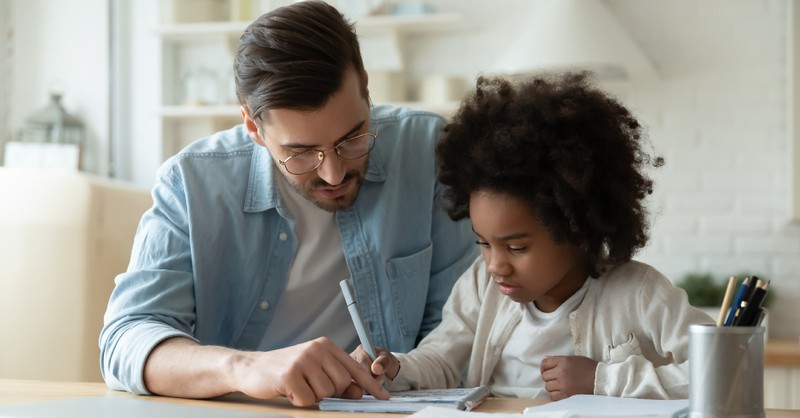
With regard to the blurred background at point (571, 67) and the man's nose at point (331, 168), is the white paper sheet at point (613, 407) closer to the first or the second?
the man's nose at point (331, 168)

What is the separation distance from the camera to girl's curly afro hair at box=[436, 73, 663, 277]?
4.60 feet

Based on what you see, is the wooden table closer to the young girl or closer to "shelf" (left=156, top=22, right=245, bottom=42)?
the young girl

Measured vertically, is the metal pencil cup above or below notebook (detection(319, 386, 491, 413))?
above

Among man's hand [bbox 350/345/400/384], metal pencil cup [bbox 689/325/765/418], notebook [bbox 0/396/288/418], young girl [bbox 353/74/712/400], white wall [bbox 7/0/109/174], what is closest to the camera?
metal pencil cup [bbox 689/325/765/418]

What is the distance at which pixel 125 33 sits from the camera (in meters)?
4.26

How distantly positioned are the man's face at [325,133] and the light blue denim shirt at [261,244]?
0.30ft

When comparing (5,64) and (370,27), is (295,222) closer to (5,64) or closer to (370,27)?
(370,27)

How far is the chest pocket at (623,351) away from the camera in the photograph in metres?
1.37

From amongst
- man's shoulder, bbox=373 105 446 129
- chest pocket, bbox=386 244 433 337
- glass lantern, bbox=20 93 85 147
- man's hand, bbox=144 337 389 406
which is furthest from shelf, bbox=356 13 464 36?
man's hand, bbox=144 337 389 406

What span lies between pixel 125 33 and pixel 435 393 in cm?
342

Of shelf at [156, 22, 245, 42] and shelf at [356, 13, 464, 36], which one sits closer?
shelf at [356, 13, 464, 36]

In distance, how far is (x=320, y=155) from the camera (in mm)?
1594

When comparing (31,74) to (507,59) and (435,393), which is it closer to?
(507,59)

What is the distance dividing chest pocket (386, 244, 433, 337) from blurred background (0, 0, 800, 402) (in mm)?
1760
